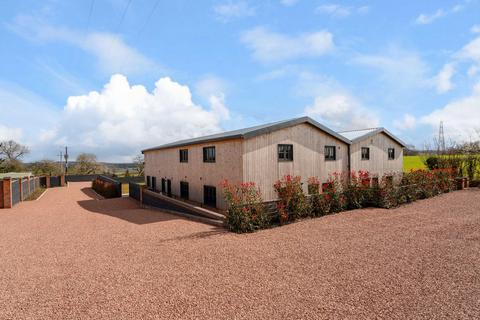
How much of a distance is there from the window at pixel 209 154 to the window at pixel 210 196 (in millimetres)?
1719

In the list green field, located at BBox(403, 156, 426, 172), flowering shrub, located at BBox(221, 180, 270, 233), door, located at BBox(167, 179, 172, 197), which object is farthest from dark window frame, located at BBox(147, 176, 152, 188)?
green field, located at BBox(403, 156, 426, 172)

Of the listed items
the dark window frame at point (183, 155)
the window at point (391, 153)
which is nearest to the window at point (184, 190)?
the dark window frame at point (183, 155)

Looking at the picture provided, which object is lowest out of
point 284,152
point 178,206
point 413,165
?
point 178,206

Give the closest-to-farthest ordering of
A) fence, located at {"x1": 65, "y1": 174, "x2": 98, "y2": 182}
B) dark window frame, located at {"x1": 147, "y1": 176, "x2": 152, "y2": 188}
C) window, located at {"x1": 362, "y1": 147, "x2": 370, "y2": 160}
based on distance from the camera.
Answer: window, located at {"x1": 362, "y1": 147, "x2": 370, "y2": 160}, dark window frame, located at {"x1": 147, "y1": 176, "x2": 152, "y2": 188}, fence, located at {"x1": 65, "y1": 174, "x2": 98, "y2": 182}

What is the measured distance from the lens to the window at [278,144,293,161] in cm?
1498

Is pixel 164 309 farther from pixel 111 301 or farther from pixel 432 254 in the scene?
pixel 432 254

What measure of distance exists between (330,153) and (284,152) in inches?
182

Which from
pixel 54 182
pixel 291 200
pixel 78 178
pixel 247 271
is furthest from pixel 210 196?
pixel 78 178

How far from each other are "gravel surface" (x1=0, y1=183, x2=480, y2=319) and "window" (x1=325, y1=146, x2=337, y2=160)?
7.21 m

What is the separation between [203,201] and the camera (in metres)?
16.8

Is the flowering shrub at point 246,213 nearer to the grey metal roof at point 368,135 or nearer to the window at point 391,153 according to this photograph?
the grey metal roof at point 368,135

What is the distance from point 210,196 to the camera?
635 inches

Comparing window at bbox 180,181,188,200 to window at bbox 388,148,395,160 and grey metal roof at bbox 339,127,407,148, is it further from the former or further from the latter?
window at bbox 388,148,395,160

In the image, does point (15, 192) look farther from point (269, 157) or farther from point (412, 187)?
point (412, 187)
